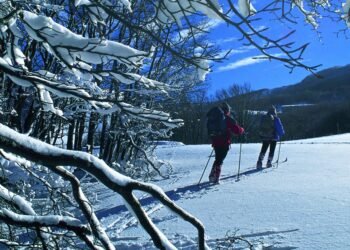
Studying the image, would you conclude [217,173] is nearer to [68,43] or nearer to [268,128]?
[268,128]

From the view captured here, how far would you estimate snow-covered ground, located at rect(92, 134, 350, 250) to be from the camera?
5828 millimetres

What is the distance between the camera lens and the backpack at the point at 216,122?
10144 millimetres

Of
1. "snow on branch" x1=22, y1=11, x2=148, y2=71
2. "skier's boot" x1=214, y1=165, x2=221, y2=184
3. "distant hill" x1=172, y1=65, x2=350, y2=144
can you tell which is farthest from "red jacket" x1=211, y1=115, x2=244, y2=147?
"distant hill" x1=172, y1=65, x2=350, y2=144

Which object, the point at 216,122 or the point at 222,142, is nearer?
the point at 216,122

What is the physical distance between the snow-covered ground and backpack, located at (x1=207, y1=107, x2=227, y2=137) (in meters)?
1.13

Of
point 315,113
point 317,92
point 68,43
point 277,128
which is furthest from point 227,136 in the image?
point 317,92

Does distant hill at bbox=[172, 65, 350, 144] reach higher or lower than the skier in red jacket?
higher

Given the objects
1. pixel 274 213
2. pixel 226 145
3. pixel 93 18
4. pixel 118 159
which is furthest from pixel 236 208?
pixel 118 159

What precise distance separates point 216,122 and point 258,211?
3087 millimetres

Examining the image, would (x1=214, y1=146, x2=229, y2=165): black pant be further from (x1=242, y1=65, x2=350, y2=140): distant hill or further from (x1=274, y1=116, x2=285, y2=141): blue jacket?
(x1=242, y1=65, x2=350, y2=140): distant hill

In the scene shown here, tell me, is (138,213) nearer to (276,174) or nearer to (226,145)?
(226,145)

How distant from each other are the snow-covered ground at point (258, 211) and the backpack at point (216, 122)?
1.13 meters

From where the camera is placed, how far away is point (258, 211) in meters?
7.43

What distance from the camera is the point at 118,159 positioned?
59.9ft
